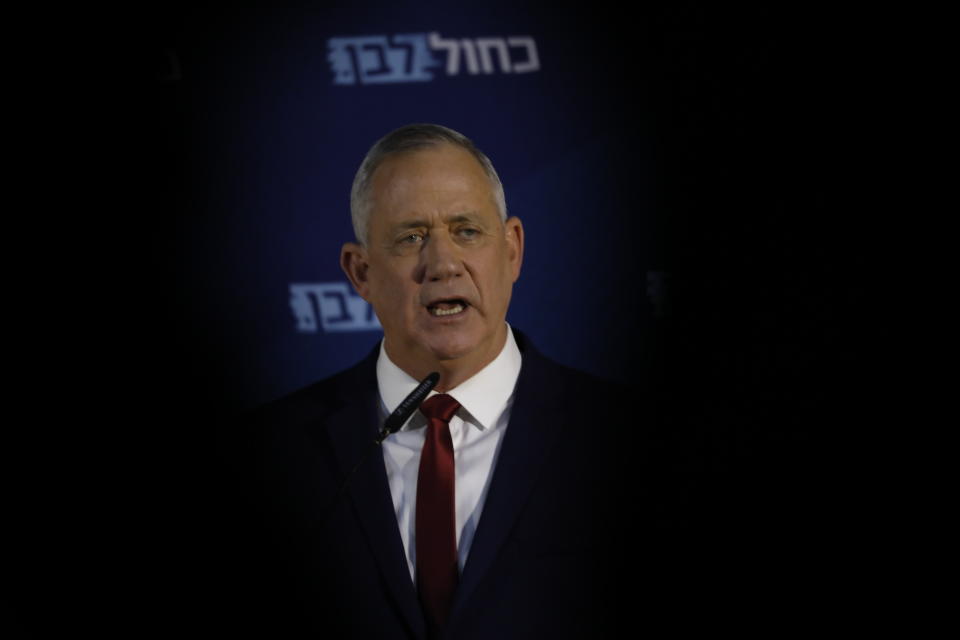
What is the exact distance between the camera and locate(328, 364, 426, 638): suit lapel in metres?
1.52

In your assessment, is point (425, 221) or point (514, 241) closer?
point (425, 221)

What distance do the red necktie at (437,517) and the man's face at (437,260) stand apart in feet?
0.42

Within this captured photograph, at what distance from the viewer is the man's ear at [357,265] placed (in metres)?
1.88

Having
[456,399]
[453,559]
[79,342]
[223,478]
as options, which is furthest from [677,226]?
[79,342]

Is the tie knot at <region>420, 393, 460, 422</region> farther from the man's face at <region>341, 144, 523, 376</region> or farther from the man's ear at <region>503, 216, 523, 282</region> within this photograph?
the man's ear at <region>503, 216, 523, 282</region>

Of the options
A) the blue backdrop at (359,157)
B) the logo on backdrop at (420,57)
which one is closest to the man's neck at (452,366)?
the blue backdrop at (359,157)

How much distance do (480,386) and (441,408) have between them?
0.09 metres

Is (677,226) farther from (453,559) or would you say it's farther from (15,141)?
(15,141)

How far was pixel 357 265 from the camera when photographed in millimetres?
1901

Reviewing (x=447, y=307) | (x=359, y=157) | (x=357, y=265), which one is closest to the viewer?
(x=447, y=307)

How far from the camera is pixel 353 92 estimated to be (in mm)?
2205

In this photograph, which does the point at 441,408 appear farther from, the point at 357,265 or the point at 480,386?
the point at 357,265

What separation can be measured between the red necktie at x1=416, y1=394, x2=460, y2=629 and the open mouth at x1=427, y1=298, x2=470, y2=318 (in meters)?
0.15

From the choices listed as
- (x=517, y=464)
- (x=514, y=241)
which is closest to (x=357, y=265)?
(x=514, y=241)
